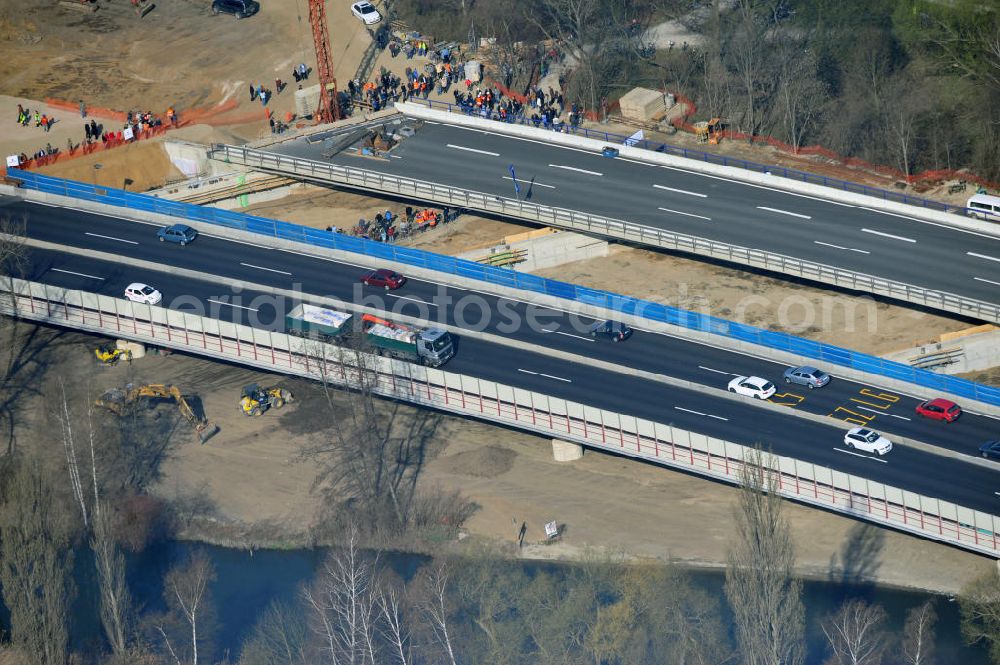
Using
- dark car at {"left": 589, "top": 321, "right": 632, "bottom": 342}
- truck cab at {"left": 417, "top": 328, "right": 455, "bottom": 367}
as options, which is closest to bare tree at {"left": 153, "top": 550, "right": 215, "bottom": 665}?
truck cab at {"left": 417, "top": 328, "right": 455, "bottom": 367}

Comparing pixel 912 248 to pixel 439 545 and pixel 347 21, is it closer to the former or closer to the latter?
pixel 439 545

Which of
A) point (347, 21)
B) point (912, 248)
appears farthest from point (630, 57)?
point (912, 248)

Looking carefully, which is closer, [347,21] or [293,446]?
[293,446]

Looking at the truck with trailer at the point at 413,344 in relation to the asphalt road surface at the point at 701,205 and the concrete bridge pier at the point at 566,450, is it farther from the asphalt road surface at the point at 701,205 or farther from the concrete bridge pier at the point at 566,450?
the asphalt road surface at the point at 701,205

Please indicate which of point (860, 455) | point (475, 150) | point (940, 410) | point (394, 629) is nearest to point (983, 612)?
point (860, 455)

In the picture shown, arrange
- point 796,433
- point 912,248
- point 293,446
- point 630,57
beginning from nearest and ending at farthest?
point 796,433 < point 293,446 < point 912,248 < point 630,57

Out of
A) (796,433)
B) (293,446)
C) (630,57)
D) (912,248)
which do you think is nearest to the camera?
(796,433)

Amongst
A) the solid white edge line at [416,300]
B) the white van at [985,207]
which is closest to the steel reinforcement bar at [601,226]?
the white van at [985,207]
